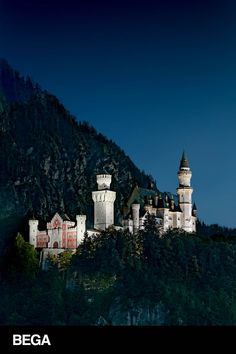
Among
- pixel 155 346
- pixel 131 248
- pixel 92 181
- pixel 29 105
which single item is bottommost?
pixel 155 346

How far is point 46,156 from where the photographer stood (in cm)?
3800

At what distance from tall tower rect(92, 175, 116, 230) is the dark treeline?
51 centimetres

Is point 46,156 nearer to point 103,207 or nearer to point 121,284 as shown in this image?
point 103,207

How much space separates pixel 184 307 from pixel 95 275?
2813mm

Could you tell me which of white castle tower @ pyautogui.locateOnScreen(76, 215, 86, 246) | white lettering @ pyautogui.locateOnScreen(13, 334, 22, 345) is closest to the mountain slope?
white castle tower @ pyautogui.locateOnScreen(76, 215, 86, 246)

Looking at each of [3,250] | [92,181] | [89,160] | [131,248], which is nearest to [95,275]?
[131,248]

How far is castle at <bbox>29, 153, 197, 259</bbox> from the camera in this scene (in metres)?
26.4

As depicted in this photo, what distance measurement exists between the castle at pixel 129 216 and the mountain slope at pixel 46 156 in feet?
9.76

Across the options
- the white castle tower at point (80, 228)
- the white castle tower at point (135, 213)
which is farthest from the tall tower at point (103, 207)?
the white castle tower at point (135, 213)

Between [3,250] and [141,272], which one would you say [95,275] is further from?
[3,250]

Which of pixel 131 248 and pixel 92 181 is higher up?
pixel 92 181

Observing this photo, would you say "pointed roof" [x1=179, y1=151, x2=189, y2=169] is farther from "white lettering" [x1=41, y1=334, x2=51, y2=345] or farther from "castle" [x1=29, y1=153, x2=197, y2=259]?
"white lettering" [x1=41, y1=334, x2=51, y2=345]

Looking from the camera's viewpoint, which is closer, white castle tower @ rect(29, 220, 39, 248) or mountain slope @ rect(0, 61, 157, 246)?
white castle tower @ rect(29, 220, 39, 248)

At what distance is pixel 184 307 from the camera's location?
27.5 metres
